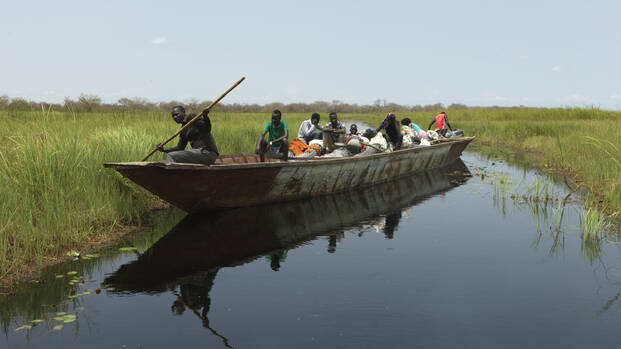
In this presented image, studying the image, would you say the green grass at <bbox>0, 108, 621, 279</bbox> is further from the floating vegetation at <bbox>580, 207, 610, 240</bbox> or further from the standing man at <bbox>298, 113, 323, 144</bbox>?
the standing man at <bbox>298, 113, 323, 144</bbox>

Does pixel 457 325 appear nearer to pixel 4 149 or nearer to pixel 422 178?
pixel 4 149

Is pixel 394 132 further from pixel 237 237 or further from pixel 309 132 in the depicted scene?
pixel 237 237

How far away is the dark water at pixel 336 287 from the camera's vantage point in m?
3.55

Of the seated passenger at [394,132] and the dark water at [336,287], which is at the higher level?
the seated passenger at [394,132]

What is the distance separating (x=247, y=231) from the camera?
6523 mm

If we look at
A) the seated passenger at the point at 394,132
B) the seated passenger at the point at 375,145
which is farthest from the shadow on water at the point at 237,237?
the seated passenger at the point at 394,132

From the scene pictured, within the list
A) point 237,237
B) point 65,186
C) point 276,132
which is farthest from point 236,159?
point 65,186

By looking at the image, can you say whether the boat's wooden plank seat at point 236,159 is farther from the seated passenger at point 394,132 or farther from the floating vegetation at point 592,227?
the floating vegetation at point 592,227

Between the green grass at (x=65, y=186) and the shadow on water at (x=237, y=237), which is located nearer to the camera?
the shadow on water at (x=237, y=237)

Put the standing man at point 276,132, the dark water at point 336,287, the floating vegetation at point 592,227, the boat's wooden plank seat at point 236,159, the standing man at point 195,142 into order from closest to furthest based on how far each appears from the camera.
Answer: the dark water at point 336,287, the floating vegetation at point 592,227, the standing man at point 195,142, the boat's wooden plank seat at point 236,159, the standing man at point 276,132

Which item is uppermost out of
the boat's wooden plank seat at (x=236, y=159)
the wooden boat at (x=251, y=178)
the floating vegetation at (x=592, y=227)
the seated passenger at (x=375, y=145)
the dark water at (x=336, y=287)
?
the seated passenger at (x=375, y=145)

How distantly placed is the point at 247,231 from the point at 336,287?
2408 mm

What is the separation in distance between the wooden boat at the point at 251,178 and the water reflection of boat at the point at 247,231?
0.79ft

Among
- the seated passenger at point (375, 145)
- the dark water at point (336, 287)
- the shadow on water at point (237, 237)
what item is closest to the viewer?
the dark water at point (336, 287)
